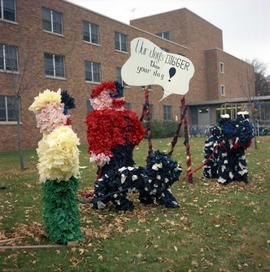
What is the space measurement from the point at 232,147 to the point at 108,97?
3478 millimetres

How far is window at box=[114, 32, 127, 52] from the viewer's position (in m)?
36.7

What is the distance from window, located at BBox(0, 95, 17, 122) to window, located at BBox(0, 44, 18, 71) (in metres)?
1.66

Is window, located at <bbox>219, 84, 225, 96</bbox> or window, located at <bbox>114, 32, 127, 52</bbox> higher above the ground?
window, located at <bbox>114, 32, 127, 52</bbox>

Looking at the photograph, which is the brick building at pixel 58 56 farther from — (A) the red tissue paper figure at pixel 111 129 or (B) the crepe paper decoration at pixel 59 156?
(B) the crepe paper decoration at pixel 59 156

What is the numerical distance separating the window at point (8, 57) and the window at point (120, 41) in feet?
39.9

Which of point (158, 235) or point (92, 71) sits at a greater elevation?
point (92, 71)

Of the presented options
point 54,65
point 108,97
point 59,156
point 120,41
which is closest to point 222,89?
point 120,41

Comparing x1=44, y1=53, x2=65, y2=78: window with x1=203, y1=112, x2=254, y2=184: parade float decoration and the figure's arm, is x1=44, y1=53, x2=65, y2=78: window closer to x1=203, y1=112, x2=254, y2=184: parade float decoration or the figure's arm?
x1=203, y1=112, x2=254, y2=184: parade float decoration

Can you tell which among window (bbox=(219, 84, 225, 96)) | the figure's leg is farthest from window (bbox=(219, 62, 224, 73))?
the figure's leg

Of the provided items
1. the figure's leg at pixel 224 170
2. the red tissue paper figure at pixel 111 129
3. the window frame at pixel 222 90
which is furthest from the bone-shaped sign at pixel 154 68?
the window frame at pixel 222 90

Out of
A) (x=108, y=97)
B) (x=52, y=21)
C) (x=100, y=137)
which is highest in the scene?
(x=52, y=21)

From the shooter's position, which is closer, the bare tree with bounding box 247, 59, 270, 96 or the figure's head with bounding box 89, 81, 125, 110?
the figure's head with bounding box 89, 81, 125, 110

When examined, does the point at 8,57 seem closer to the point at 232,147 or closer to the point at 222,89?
the point at 232,147

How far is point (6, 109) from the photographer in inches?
1002
